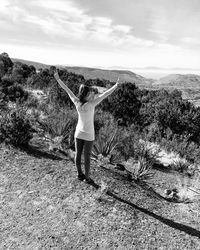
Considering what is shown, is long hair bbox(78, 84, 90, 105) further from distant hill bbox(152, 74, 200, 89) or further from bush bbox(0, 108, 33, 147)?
distant hill bbox(152, 74, 200, 89)

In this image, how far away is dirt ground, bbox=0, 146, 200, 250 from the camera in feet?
12.2

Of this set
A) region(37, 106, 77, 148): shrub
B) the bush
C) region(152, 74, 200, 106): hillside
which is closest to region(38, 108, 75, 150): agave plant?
region(37, 106, 77, 148): shrub

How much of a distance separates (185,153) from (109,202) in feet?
22.2

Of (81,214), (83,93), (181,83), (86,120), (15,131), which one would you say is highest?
(83,93)

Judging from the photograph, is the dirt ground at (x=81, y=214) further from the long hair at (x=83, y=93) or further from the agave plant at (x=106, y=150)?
the long hair at (x=83, y=93)

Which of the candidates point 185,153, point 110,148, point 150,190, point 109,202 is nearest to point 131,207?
point 109,202

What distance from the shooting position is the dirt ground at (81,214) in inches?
146

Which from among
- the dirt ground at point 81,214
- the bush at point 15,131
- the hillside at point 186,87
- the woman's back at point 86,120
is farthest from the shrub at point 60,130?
the hillside at point 186,87

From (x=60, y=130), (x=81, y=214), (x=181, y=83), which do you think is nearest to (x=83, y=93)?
(x=81, y=214)

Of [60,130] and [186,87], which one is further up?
[60,130]

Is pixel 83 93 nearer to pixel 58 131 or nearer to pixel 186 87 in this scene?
pixel 58 131

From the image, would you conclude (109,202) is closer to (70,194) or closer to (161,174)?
(70,194)

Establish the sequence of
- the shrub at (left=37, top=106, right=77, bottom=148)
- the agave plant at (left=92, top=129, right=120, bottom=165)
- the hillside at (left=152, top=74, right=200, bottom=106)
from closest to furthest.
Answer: the agave plant at (left=92, top=129, right=120, bottom=165)
the shrub at (left=37, top=106, right=77, bottom=148)
the hillside at (left=152, top=74, right=200, bottom=106)

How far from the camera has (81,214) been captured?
420cm
